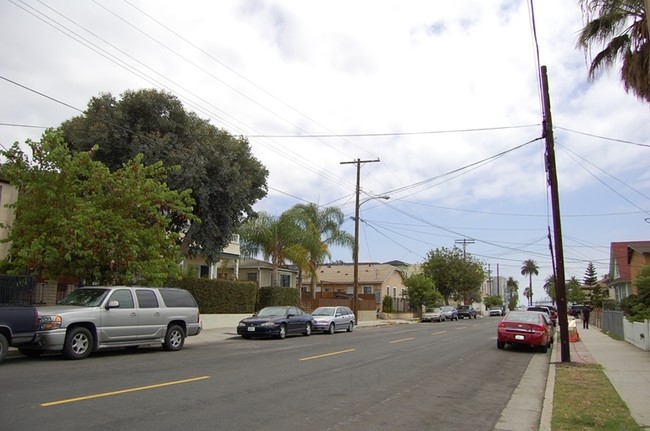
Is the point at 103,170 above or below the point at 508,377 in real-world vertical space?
above

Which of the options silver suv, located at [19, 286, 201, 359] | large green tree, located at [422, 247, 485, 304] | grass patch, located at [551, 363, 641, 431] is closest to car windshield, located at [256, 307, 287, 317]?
silver suv, located at [19, 286, 201, 359]

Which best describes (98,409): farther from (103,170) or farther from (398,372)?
(103,170)

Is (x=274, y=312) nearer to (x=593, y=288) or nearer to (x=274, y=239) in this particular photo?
(x=274, y=239)

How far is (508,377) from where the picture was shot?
12.9 m

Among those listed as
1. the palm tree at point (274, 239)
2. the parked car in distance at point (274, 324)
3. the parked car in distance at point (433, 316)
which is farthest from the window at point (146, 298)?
the parked car in distance at point (433, 316)

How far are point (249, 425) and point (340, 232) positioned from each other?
32.6 m

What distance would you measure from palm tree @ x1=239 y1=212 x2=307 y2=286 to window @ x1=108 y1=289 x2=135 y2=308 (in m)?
18.3

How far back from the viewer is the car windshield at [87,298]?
14223mm

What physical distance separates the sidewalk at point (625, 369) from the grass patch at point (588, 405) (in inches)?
5.6

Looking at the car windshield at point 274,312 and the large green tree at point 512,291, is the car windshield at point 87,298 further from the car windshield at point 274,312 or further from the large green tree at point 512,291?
the large green tree at point 512,291

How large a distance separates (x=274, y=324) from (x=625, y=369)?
13.1m

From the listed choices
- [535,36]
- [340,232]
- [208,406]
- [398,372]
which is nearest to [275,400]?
[208,406]

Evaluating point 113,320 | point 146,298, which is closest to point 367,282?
point 146,298

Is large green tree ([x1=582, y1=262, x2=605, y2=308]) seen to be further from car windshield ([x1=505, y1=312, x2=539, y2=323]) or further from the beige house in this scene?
car windshield ([x1=505, y1=312, x2=539, y2=323])
